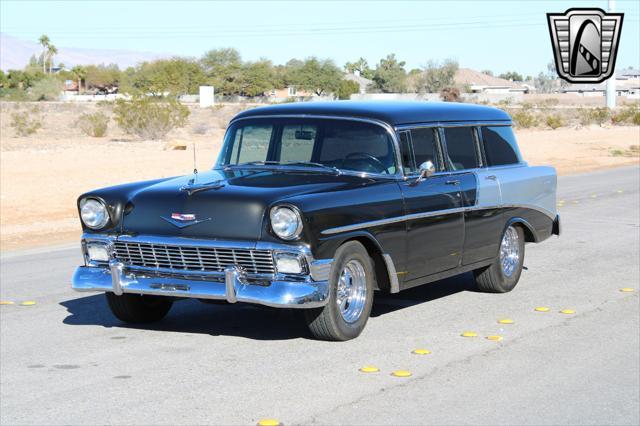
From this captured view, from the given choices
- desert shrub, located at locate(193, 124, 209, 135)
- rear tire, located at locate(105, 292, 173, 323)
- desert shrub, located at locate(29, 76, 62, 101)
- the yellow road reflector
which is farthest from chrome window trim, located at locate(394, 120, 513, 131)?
desert shrub, located at locate(29, 76, 62, 101)

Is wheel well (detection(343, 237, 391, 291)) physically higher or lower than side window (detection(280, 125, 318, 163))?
lower

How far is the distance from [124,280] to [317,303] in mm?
1487

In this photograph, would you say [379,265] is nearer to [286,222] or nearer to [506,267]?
[286,222]

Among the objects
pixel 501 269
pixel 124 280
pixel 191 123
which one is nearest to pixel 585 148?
pixel 191 123

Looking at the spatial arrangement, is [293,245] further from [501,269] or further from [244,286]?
[501,269]

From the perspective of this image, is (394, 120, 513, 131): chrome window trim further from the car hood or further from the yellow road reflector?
the yellow road reflector

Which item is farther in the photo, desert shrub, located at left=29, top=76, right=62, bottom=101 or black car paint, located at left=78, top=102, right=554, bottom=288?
desert shrub, located at left=29, top=76, right=62, bottom=101

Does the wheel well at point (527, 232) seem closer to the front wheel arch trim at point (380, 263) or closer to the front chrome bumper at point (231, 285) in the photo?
the front wheel arch trim at point (380, 263)

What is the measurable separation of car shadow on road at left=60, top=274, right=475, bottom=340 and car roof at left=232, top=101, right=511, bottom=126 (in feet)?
5.40

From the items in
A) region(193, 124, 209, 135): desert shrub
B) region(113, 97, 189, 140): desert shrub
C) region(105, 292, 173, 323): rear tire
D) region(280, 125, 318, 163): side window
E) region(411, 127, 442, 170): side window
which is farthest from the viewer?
region(193, 124, 209, 135): desert shrub

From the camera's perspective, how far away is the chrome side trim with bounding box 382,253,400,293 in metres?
8.26

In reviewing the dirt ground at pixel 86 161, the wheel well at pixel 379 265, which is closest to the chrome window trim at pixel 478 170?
the wheel well at pixel 379 265

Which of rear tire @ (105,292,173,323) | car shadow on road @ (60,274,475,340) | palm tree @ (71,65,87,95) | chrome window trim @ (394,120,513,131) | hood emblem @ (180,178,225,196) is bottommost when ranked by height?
car shadow on road @ (60,274,475,340)
